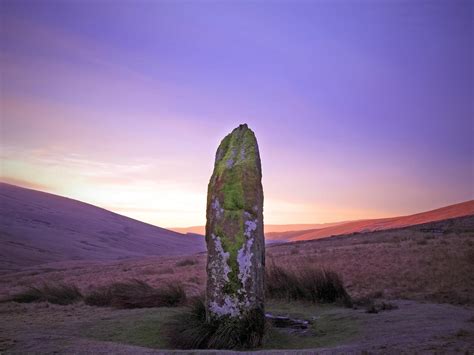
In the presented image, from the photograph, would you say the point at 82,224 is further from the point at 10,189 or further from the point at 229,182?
the point at 229,182

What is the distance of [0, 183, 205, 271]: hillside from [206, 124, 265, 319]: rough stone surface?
3505 cm

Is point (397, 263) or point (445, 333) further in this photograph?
point (397, 263)

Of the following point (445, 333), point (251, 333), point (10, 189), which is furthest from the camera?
point (10, 189)

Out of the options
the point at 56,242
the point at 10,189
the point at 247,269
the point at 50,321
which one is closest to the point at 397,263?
the point at 247,269

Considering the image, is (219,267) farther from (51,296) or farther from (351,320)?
(51,296)

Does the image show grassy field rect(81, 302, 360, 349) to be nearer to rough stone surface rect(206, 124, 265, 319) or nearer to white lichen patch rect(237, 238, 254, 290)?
rough stone surface rect(206, 124, 265, 319)

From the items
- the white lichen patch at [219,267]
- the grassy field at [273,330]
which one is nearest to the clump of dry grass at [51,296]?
the grassy field at [273,330]

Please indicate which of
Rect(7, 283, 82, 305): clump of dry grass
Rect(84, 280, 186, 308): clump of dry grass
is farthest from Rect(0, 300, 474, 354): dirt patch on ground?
Rect(7, 283, 82, 305): clump of dry grass

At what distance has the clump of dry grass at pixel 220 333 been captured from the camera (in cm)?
711

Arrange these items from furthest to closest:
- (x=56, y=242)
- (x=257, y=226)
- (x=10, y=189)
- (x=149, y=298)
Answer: (x=10, y=189) < (x=56, y=242) < (x=149, y=298) < (x=257, y=226)

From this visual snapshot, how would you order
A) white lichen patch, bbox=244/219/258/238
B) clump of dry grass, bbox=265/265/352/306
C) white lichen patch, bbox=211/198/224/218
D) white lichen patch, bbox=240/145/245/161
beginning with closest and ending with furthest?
white lichen patch, bbox=244/219/258/238, white lichen patch, bbox=211/198/224/218, white lichen patch, bbox=240/145/245/161, clump of dry grass, bbox=265/265/352/306

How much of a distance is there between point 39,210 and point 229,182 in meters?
79.4

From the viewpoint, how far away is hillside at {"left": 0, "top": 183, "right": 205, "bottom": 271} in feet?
163

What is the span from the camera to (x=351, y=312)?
30.4ft
